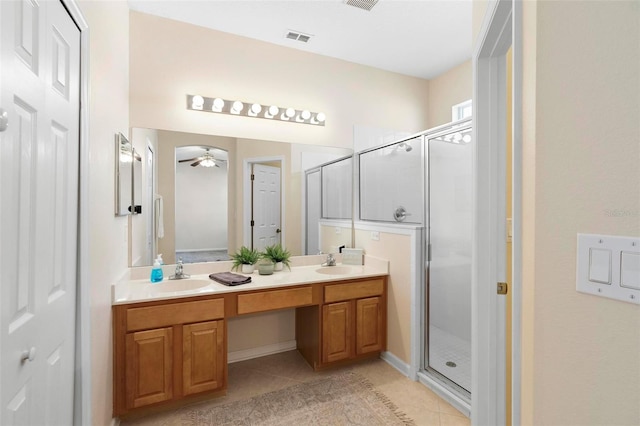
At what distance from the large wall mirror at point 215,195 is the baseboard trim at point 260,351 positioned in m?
0.85

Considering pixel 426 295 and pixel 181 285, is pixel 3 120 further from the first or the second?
pixel 426 295

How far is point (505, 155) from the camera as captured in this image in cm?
146

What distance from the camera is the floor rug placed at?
1.98m

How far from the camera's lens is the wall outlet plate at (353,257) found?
304 centimetres

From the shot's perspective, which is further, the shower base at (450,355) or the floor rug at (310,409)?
the shower base at (450,355)

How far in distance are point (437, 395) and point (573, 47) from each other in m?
2.36

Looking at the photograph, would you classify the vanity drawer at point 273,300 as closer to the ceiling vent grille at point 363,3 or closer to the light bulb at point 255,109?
the light bulb at point 255,109

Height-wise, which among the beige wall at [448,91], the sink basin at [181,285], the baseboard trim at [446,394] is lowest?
the baseboard trim at [446,394]

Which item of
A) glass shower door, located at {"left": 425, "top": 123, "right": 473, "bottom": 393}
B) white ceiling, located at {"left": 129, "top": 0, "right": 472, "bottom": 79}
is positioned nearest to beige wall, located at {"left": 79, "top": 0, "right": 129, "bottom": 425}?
white ceiling, located at {"left": 129, "top": 0, "right": 472, "bottom": 79}

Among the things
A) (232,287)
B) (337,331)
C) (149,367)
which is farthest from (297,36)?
(149,367)

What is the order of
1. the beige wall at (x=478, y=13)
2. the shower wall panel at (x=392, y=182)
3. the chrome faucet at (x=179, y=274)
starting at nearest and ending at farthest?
1. the beige wall at (x=478, y=13)
2. the chrome faucet at (x=179, y=274)
3. the shower wall panel at (x=392, y=182)

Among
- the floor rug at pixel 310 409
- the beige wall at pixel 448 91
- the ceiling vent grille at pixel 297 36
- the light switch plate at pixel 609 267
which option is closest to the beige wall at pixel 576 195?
the light switch plate at pixel 609 267

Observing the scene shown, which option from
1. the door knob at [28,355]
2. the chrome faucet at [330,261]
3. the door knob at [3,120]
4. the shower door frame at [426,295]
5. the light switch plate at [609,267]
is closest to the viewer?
the light switch plate at [609,267]

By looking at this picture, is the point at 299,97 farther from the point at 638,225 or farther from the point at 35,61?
the point at 638,225
